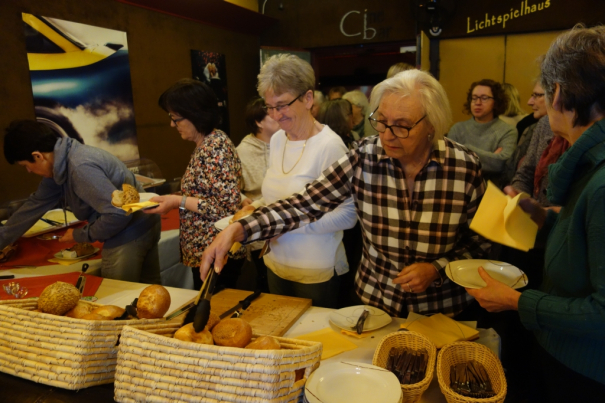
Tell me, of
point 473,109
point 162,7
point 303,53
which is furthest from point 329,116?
point 303,53

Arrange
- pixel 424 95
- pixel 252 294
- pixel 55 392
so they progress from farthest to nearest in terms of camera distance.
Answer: pixel 252 294 → pixel 424 95 → pixel 55 392

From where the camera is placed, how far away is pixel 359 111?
4809 mm

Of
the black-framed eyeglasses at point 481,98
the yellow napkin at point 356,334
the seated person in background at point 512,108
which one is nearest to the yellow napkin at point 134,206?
the yellow napkin at point 356,334

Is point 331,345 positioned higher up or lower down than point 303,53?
lower down

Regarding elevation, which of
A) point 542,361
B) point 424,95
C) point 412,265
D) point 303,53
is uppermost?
point 303,53

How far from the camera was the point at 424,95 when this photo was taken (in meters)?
1.35

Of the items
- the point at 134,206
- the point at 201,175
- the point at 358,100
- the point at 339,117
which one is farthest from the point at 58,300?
the point at 358,100

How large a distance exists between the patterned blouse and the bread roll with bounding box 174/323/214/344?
1063 millimetres

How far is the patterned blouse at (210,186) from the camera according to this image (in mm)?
2047

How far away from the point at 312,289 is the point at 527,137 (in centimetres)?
206

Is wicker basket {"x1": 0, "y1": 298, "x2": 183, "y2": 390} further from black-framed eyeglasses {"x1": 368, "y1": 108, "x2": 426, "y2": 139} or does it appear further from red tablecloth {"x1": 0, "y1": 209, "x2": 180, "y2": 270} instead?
red tablecloth {"x1": 0, "y1": 209, "x2": 180, "y2": 270}

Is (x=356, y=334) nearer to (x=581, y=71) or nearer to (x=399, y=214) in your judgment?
(x=399, y=214)

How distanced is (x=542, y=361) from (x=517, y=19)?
5207mm

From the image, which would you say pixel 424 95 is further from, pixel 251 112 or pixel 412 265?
pixel 251 112
